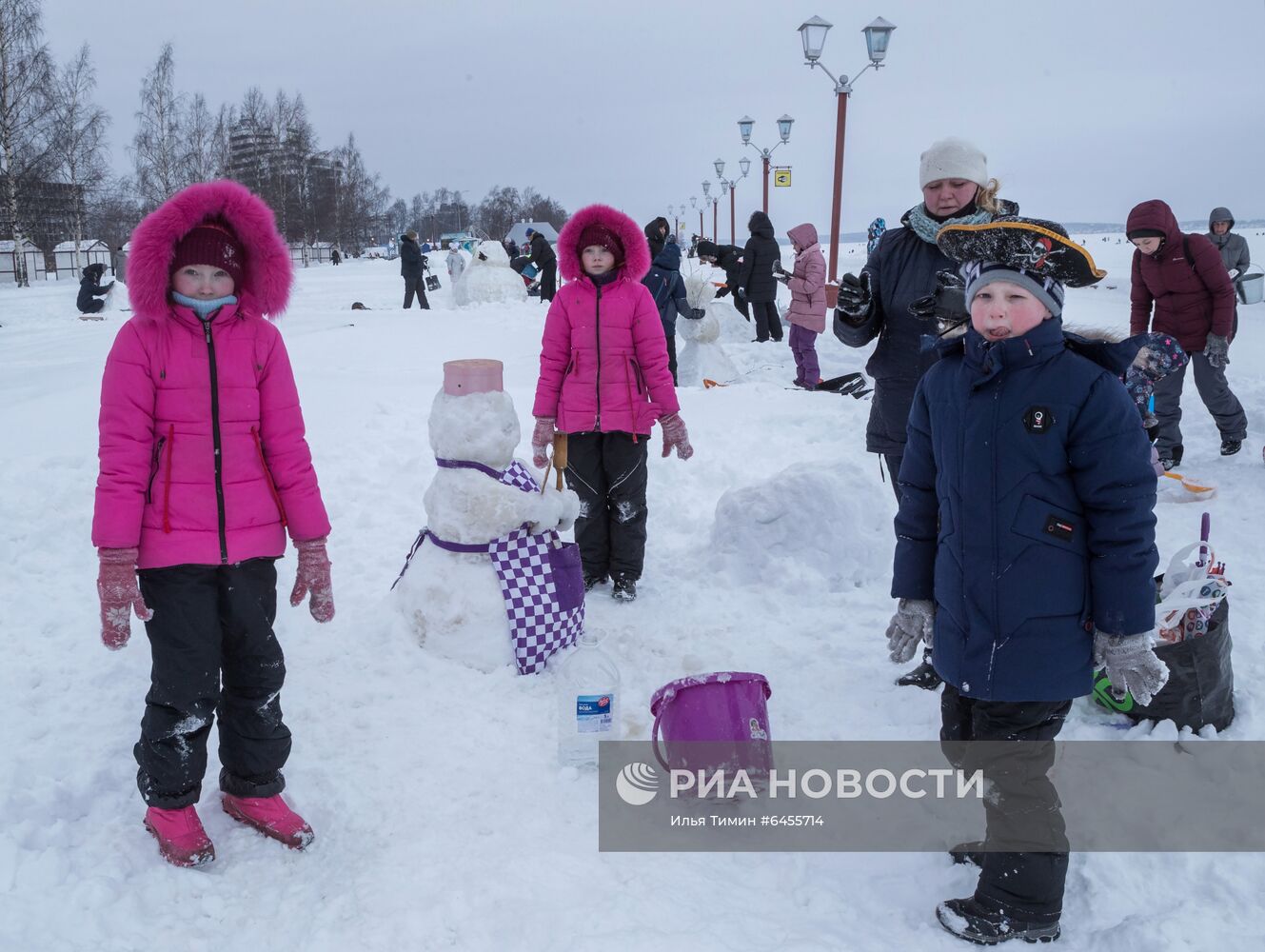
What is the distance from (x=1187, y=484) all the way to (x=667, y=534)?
12.3 feet

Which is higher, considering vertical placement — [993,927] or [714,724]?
[714,724]

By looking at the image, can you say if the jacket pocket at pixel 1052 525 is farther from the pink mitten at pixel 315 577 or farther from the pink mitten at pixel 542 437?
the pink mitten at pixel 542 437

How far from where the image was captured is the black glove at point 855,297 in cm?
361

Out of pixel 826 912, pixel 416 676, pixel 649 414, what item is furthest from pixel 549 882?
pixel 649 414

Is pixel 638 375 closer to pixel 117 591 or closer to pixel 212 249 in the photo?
pixel 212 249

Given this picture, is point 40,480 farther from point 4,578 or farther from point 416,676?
point 416,676

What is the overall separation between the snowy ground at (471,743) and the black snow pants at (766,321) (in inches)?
302

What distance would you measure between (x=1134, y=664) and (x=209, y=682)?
8.16 feet

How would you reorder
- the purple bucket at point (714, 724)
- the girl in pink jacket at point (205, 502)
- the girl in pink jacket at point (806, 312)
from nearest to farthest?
the girl in pink jacket at point (205, 502) < the purple bucket at point (714, 724) < the girl in pink jacket at point (806, 312)

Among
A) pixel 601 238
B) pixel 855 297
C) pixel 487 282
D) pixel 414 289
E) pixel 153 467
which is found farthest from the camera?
pixel 487 282

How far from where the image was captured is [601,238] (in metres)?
4.49

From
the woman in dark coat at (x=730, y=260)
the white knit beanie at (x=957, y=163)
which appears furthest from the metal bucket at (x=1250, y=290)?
the white knit beanie at (x=957, y=163)

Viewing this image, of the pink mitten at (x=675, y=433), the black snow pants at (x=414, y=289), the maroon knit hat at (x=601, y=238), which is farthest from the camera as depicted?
the black snow pants at (x=414, y=289)

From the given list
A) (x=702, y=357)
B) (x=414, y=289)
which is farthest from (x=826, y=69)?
(x=414, y=289)
